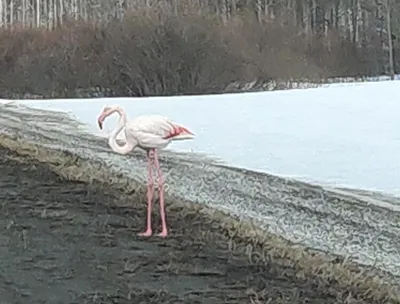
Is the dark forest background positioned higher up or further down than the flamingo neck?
higher up

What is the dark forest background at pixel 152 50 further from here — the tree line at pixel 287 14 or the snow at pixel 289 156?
the snow at pixel 289 156

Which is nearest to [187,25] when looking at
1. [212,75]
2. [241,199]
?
[212,75]

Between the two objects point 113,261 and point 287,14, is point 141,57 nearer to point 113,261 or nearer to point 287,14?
point 113,261

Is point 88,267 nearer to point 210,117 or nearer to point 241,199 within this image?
point 241,199

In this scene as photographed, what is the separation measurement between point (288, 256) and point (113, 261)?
3.04 ft

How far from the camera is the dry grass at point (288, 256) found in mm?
4277

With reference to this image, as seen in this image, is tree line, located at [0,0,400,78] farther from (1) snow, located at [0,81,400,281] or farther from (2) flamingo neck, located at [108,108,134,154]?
(2) flamingo neck, located at [108,108,134,154]

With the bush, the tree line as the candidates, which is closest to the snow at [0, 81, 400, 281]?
the bush

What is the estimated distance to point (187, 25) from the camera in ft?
30.0

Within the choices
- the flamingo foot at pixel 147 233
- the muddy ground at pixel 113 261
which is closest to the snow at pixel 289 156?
the muddy ground at pixel 113 261

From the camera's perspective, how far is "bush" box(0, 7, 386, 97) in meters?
8.98

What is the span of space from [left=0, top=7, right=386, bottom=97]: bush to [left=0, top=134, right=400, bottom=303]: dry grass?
3.39m

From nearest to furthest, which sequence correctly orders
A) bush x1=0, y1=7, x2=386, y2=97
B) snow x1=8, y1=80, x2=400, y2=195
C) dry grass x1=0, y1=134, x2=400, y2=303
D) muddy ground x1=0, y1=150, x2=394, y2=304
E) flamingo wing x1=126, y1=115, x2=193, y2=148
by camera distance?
muddy ground x1=0, y1=150, x2=394, y2=304 < dry grass x1=0, y1=134, x2=400, y2=303 < flamingo wing x1=126, y1=115, x2=193, y2=148 < snow x1=8, y1=80, x2=400, y2=195 < bush x1=0, y1=7, x2=386, y2=97

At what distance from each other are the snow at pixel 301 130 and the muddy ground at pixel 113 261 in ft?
2.07
